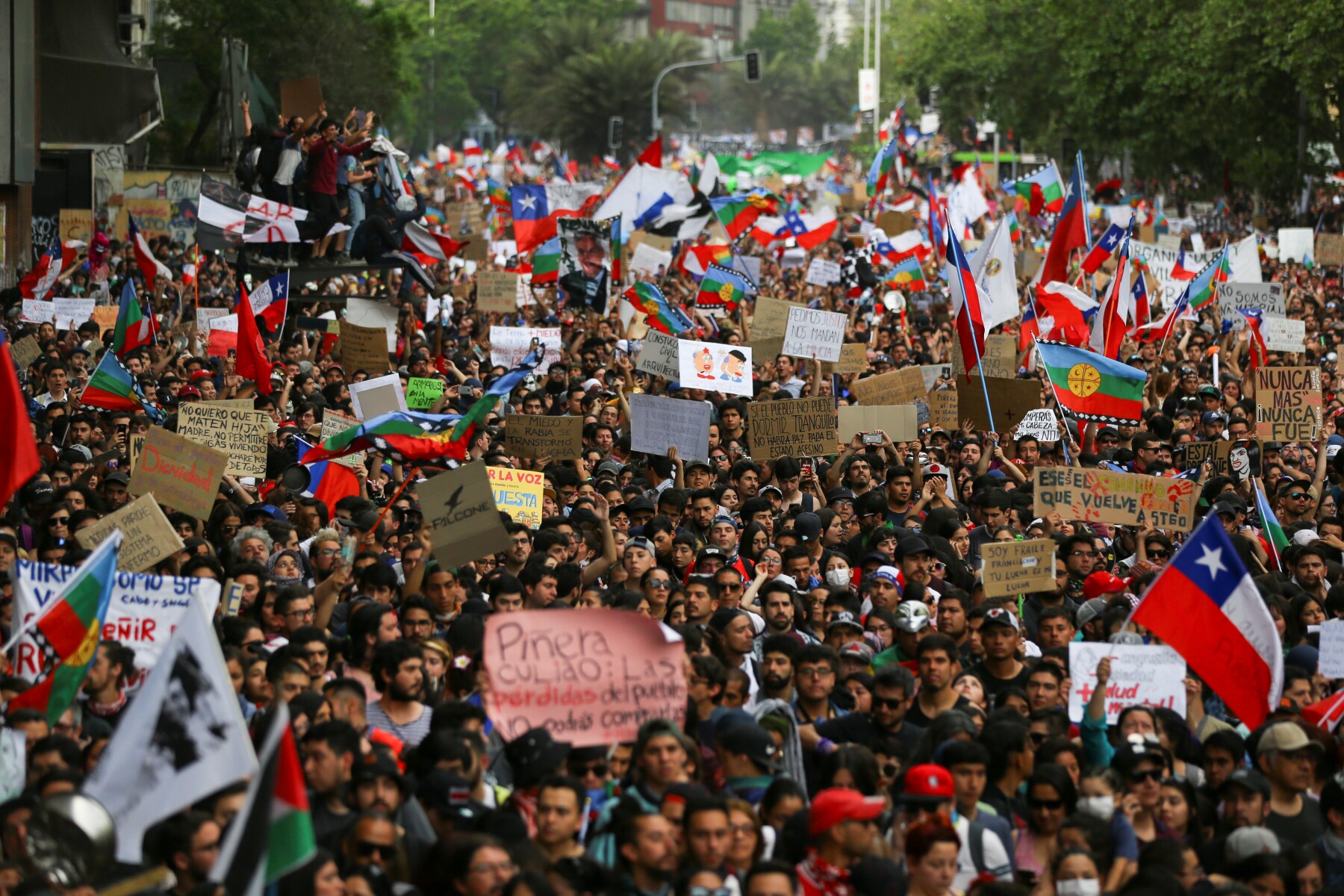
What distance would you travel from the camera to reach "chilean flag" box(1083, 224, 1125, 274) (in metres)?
21.0

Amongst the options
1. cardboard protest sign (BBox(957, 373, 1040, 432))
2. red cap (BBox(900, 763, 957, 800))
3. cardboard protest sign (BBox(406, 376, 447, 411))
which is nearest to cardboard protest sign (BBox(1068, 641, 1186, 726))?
red cap (BBox(900, 763, 957, 800))

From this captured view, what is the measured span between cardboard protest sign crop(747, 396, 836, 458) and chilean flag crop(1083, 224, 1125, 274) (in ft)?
28.7

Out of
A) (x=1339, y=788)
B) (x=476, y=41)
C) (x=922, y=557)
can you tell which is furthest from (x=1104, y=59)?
(x=476, y=41)

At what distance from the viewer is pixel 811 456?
12.7m

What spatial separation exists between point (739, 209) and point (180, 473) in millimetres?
16773

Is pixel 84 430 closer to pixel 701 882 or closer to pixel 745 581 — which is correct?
pixel 745 581

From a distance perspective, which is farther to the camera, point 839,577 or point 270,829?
point 839,577

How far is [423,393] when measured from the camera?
13609 mm

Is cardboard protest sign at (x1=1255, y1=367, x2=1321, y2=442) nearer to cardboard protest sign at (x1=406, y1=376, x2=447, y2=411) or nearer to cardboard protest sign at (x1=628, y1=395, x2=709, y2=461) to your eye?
cardboard protest sign at (x1=628, y1=395, x2=709, y2=461)

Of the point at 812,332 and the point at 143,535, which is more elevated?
the point at 812,332

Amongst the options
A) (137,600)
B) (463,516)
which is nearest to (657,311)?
(463,516)

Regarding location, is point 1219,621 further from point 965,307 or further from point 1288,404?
point 965,307

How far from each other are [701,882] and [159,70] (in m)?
41.1

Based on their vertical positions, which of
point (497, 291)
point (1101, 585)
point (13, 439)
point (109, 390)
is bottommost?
point (1101, 585)
